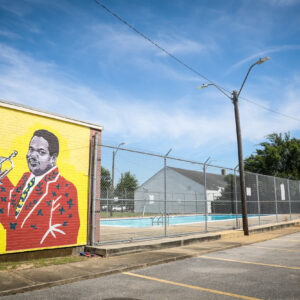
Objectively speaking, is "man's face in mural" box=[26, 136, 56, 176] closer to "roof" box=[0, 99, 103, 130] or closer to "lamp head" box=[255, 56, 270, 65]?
"roof" box=[0, 99, 103, 130]

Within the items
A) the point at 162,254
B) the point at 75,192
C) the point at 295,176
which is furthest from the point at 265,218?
the point at 295,176

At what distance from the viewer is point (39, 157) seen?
8102mm

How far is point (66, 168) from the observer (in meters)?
8.70

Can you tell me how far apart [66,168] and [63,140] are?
2.84ft

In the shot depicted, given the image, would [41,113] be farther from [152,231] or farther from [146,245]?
[152,231]

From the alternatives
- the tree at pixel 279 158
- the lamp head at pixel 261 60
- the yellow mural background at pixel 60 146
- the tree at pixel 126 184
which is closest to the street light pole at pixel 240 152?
the lamp head at pixel 261 60

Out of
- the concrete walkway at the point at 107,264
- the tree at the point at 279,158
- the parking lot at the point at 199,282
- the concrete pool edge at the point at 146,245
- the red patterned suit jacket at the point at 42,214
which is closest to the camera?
the parking lot at the point at 199,282

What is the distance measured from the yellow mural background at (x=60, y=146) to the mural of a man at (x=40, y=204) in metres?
0.14

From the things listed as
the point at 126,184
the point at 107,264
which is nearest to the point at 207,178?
the point at 126,184

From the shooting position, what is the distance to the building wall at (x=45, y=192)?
7.36m

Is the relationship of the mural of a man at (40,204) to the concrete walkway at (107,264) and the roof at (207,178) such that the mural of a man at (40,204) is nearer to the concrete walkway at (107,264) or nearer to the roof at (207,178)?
the concrete walkway at (107,264)

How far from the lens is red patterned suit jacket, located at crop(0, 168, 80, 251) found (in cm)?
731

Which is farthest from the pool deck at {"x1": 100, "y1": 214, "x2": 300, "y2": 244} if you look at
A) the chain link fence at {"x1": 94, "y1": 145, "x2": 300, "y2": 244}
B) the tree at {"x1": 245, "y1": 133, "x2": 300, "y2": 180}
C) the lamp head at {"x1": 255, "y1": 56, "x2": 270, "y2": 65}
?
the tree at {"x1": 245, "y1": 133, "x2": 300, "y2": 180}

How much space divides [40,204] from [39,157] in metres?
1.32
